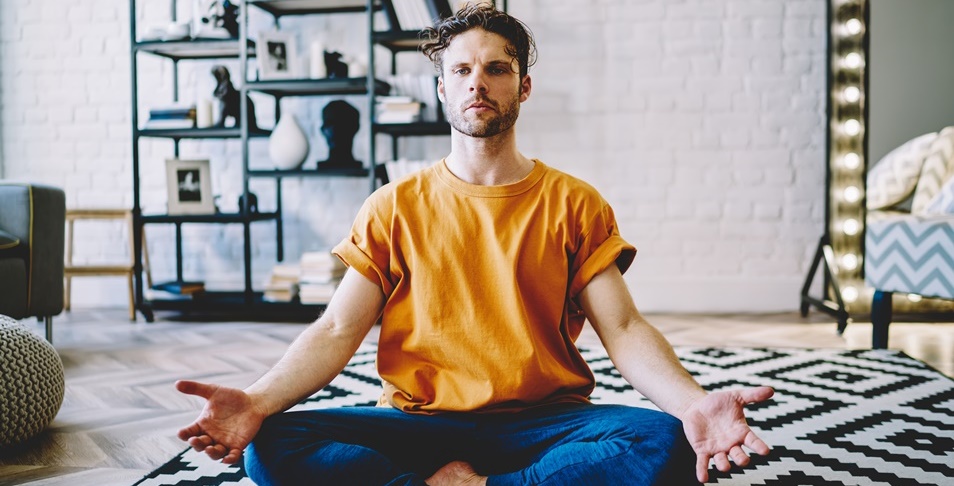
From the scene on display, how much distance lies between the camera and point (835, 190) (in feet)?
11.9

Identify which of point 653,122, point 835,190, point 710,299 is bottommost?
point 710,299

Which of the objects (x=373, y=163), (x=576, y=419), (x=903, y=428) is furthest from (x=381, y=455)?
(x=373, y=163)

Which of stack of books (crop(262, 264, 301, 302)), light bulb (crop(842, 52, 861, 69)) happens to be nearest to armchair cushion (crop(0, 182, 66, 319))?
stack of books (crop(262, 264, 301, 302))

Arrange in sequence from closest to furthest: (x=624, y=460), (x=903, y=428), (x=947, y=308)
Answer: (x=624, y=460) → (x=903, y=428) → (x=947, y=308)

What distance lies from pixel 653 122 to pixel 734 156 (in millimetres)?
433

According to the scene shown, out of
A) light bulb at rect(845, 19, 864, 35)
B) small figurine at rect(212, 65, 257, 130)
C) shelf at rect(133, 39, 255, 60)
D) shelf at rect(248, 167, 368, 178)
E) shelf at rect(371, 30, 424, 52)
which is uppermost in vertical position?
light bulb at rect(845, 19, 864, 35)

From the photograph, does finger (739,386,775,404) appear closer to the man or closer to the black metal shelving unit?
the man

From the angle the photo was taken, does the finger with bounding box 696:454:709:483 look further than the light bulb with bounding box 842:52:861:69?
No

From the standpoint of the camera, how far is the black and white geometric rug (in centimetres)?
166

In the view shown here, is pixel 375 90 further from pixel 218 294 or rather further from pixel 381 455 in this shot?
pixel 381 455

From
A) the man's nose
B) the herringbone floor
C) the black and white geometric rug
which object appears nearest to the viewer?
the man's nose

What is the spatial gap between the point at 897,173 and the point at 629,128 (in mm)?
1224

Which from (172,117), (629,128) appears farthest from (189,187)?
(629,128)

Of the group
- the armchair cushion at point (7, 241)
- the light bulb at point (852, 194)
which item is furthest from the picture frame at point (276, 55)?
the light bulb at point (852, 194)
